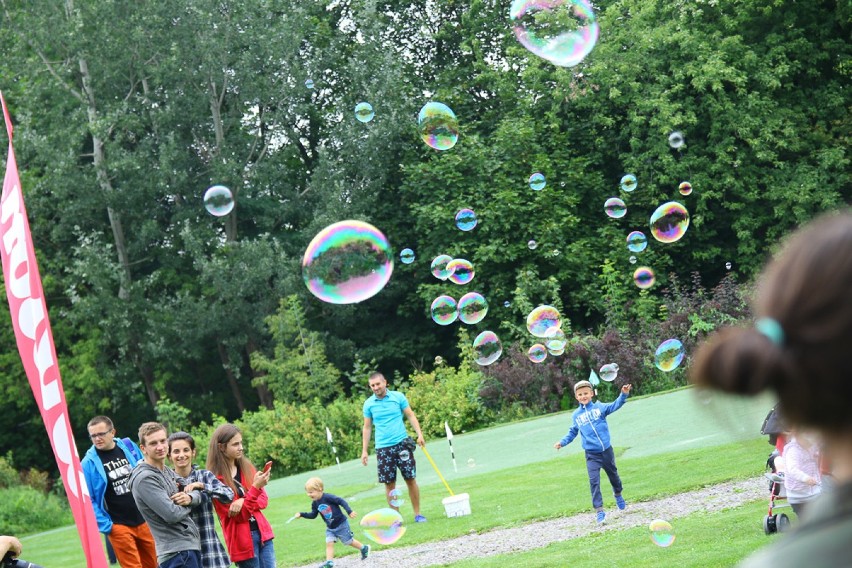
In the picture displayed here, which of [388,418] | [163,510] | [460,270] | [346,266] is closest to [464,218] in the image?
[460,270]

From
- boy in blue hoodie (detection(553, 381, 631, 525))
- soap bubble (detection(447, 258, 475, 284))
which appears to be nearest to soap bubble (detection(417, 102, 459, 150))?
soap bubble (detection(447, 258, 475, 284))

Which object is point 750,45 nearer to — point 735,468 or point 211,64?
point 211,64

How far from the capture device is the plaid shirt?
703cm

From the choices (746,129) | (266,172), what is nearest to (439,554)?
(746,129)

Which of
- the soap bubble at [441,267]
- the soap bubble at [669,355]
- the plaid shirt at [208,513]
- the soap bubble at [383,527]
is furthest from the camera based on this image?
the soap bubble at [441,267]

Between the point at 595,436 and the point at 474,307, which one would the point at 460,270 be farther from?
the point at 595,436

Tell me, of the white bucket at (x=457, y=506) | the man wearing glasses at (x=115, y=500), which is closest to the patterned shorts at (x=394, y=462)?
the white bucket at (x=457, y=506)

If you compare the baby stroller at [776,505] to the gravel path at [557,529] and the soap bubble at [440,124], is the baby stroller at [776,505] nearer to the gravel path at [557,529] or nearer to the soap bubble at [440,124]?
the gravel path at [557,529]

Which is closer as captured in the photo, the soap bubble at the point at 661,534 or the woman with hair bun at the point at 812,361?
the woman with hair bun at the point at 812,361

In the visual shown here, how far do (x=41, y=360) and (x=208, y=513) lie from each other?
1.52m

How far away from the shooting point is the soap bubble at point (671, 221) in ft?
47.8

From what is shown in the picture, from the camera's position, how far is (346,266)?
11.8 metres

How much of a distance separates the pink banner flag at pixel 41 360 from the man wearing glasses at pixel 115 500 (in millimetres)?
2212

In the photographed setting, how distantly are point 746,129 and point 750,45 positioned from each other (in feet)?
10.1
